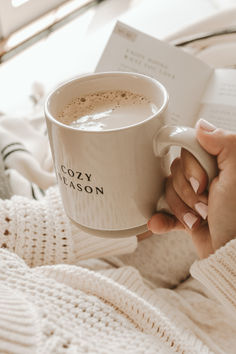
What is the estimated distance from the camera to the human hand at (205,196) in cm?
50

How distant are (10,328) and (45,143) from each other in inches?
25.5

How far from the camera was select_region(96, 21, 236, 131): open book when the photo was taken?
2.69ft

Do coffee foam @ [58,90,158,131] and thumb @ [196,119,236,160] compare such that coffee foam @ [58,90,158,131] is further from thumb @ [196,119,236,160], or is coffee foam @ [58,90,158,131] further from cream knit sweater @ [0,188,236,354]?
cream knit sweater @ [0,188,236,354]

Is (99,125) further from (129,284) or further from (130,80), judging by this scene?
(129,284)

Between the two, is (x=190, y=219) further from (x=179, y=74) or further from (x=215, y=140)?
(x=179, y=74)

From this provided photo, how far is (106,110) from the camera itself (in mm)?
531

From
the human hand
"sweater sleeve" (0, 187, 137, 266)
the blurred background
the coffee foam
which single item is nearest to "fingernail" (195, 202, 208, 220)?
the human hand

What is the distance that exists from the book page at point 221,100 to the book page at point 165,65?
0.02 metres

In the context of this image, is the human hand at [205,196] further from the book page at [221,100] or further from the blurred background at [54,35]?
the blurred background at [54,35]

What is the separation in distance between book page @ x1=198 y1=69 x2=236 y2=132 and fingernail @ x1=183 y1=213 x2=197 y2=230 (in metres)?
0.29

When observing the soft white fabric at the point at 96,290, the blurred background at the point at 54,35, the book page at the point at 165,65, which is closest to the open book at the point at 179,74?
the book page at the point at 165,65

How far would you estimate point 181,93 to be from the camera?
0.84m

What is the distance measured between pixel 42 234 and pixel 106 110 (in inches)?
11.6

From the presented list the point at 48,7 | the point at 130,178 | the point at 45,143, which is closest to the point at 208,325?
the point at 130,178
